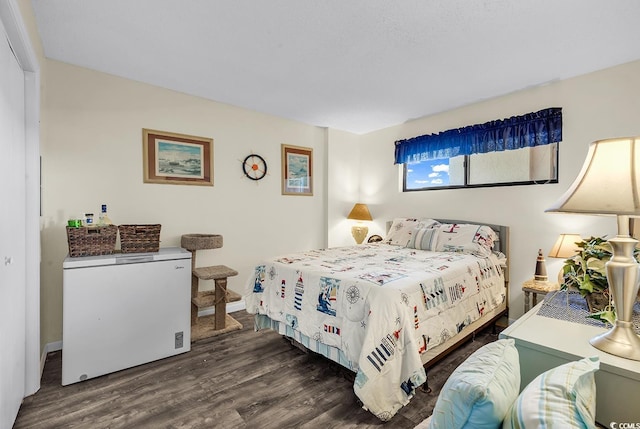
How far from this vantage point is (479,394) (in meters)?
0.70

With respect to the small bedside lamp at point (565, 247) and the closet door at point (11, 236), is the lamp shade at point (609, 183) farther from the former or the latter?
the closet door at point (11, 236)

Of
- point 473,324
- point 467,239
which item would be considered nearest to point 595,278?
point 473,324

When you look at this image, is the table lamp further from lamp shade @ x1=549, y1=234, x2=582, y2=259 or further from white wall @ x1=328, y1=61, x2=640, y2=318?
white wall @ x1=328, y1=61, x2=640, y2=318

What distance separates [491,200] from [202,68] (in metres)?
3.15

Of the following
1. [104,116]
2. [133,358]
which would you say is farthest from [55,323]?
[104,116]

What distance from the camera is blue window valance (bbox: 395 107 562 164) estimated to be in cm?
293

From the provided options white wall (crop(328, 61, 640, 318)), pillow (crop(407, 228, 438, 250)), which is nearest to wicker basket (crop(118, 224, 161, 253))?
pillow (crop(407, 228, 438, 250))

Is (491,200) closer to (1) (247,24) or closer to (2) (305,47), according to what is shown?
(2) (305,47)

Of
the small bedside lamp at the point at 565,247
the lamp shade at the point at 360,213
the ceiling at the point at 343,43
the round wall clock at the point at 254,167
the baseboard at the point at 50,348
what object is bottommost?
the baseboard at the point at 50,348

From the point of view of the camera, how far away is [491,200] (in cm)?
336

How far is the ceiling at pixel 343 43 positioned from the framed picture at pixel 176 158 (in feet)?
1.65

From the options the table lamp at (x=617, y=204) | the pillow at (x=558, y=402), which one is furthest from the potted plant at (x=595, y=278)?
the pillow at (x=558, y=402)

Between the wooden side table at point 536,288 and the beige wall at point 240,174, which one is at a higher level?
the beige wall at point 240,174

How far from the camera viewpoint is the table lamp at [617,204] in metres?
0.94
